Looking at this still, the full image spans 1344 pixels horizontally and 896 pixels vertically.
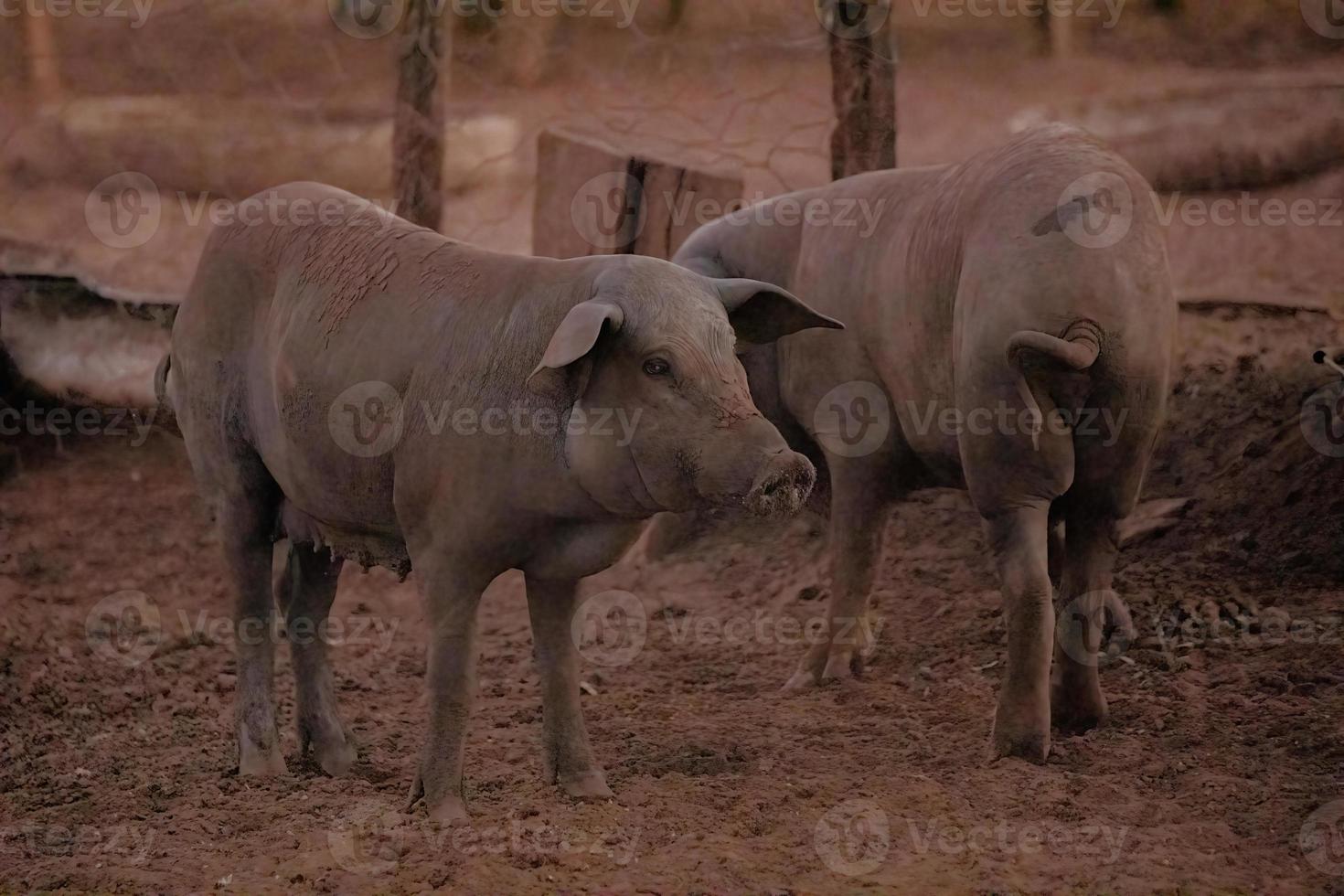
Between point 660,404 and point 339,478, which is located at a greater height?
point 660,404

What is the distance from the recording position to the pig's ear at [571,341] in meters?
3.69

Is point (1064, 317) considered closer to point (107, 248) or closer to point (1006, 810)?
point (1006, 810)

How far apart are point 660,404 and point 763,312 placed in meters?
0.62

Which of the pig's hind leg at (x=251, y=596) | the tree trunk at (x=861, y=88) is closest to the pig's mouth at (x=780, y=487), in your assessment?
the pig's hind leg at (x=251, y=596)

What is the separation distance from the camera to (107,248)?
35.6 feet

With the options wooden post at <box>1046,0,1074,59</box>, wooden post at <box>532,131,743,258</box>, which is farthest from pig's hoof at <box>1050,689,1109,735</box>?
wooden post at <box>1046,0,1074,59</box>

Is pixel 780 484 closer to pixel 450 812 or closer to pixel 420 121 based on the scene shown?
pixel 450 812

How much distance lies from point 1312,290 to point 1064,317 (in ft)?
15.2

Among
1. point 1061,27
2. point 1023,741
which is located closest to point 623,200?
point 1023,741

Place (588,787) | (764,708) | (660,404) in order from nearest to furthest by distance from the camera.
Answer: (660,404) → (588,787) → (764,708)

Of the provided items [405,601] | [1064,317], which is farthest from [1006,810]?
[405,601]

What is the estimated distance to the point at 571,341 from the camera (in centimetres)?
372

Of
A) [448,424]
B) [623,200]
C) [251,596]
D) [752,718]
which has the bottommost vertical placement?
[752,718]

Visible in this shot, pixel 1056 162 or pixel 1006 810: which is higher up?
pixel 1056 162
